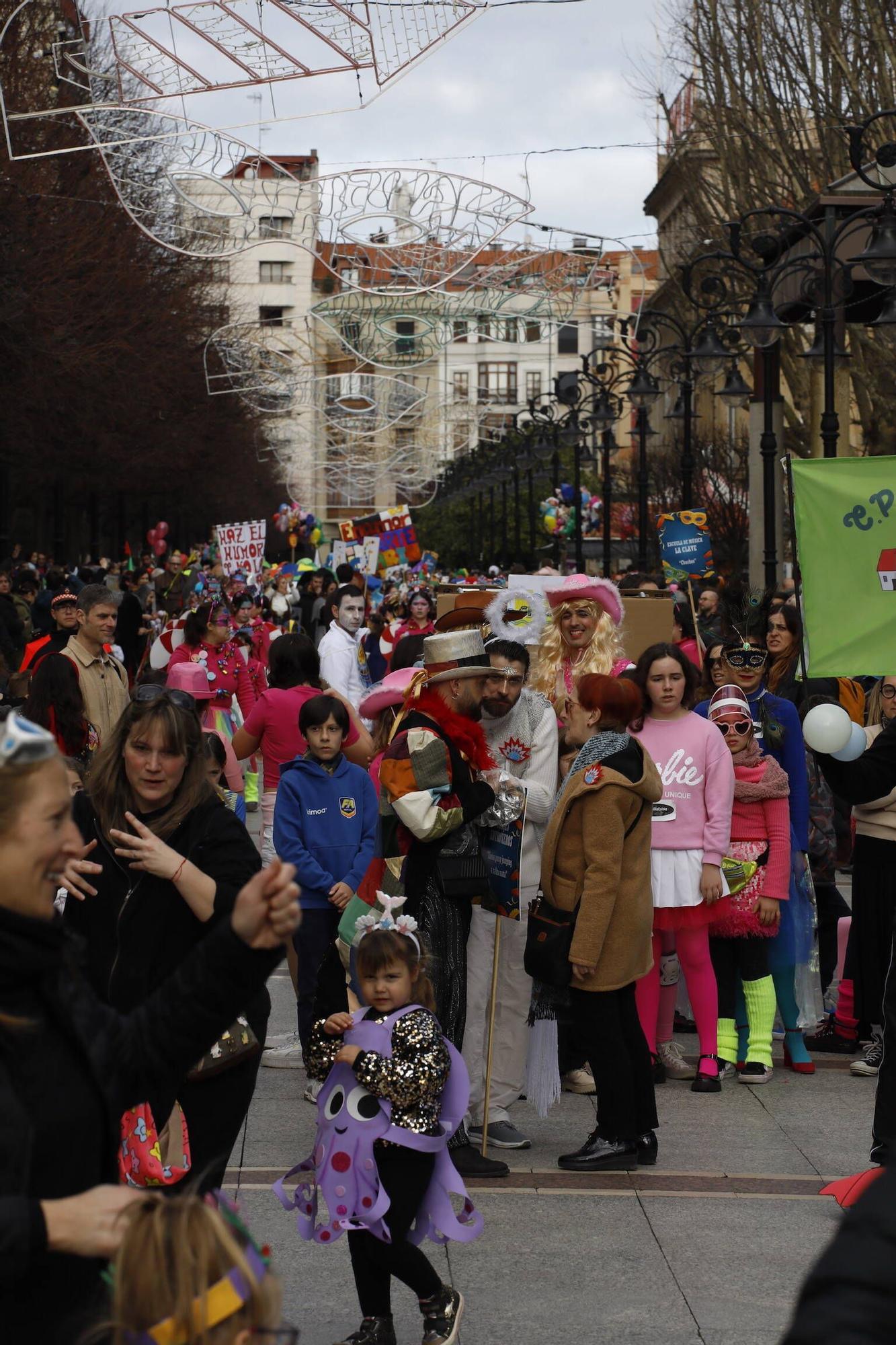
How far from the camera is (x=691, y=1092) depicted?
24.7 feet

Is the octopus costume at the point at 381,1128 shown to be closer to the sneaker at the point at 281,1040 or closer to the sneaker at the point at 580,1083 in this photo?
the sneaker at the point at 580,1083

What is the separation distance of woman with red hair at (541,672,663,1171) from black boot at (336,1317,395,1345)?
68.9 inches

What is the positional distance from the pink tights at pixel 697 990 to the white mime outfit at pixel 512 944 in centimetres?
83

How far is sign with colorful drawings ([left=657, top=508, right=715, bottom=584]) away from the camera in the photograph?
17.0 metres

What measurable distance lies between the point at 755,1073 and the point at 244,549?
1966 centimetres

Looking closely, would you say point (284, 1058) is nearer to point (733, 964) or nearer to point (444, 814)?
point (733, 964)

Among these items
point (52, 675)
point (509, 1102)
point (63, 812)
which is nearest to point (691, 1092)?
point (509, 1102)

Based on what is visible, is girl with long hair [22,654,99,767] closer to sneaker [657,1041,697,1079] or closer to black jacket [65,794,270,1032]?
sneaker [657,1041,697,1079]

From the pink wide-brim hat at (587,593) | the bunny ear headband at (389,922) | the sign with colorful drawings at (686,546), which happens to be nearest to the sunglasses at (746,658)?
the pink wide-brim hat at (587,593)

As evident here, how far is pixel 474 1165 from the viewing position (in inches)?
247

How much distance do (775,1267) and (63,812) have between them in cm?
342

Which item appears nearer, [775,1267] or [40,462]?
[775,1267]

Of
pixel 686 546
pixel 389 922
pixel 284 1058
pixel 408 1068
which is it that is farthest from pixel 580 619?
pixel 686 546

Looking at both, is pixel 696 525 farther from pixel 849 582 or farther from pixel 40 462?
pixel 40 462
